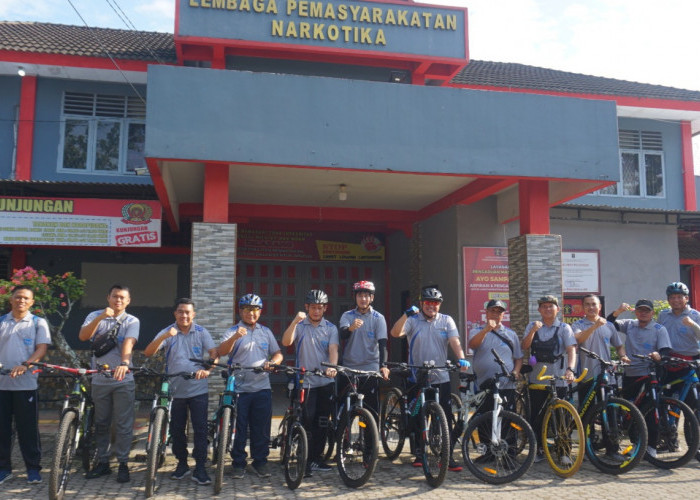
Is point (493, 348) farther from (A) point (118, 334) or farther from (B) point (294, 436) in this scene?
(A) point (118, 334)

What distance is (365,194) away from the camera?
33.8ft

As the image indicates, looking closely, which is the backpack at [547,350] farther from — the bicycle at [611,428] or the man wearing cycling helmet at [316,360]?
the man wearing cycling helmet at [316,360]

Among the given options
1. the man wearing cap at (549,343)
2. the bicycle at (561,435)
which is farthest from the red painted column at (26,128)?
the bicycle at (561,435)

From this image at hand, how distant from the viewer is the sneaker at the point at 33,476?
17.9 ft

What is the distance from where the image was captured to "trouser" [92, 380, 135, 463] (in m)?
5.62

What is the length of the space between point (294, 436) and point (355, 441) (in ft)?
1.81

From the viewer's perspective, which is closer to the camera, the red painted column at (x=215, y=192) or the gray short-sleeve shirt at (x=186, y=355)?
the gray short-sleeve shirt at (x=186, y=355)

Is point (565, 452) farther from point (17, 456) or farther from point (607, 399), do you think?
point (17, 456)

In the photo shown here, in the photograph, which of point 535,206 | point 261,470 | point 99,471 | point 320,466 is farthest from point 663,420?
point 99,471

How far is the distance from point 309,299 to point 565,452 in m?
2.82

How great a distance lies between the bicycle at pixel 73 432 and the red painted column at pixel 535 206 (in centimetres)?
569

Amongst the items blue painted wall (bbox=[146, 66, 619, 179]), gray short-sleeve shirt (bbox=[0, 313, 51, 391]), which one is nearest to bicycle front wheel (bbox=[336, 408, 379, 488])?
gray short-sleeve shirt (bbox=[0, 313, 51, 391])

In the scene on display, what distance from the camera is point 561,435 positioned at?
19.1 ft

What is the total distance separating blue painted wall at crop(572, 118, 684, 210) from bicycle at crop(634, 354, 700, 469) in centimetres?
943
